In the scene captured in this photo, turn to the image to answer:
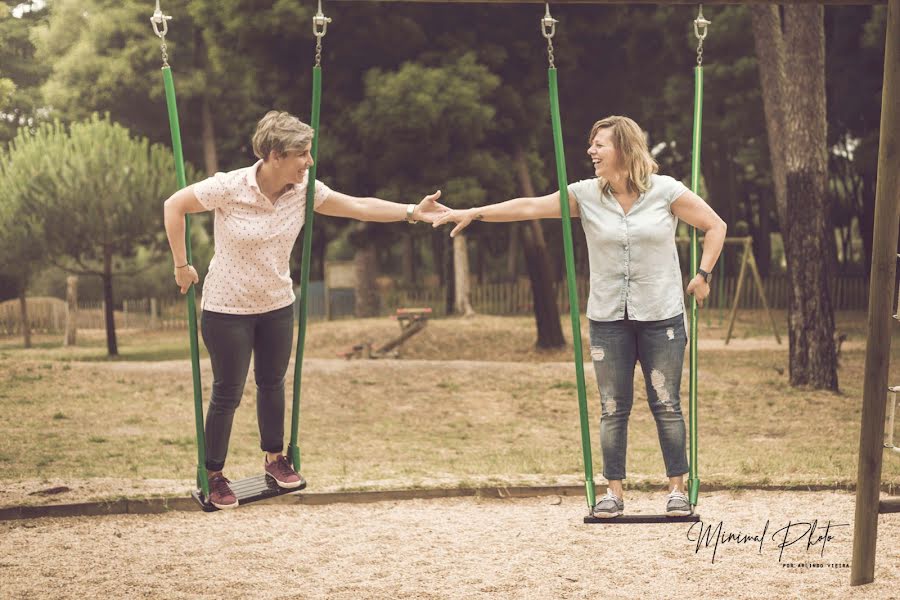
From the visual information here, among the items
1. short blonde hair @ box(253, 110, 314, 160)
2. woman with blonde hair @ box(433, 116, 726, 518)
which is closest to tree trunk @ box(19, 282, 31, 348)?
short blonde hair @ box(253, 110, 314, 160)

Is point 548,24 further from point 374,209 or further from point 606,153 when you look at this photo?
point 374,209

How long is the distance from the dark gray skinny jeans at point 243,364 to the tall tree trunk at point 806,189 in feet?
31.3

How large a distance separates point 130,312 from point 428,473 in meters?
18.3

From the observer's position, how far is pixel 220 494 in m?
5.06

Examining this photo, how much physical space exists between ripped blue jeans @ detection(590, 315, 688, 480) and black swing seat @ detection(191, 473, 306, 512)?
4.96ft

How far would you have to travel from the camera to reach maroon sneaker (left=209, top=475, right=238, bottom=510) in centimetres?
501

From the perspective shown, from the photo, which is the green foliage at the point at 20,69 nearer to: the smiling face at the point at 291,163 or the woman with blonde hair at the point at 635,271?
the smiling face at the point at 291,163

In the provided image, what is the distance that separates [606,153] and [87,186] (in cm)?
1489

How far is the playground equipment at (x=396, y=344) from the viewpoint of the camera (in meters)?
17.6

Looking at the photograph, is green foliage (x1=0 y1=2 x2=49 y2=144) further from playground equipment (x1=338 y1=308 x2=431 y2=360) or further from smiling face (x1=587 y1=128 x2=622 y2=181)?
smiling face (x1=587 y1=128 x2=622 y2=181)

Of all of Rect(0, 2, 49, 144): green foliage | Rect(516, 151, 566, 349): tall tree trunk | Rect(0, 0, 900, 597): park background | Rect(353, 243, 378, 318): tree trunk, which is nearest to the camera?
→ Rect(0, 0, 900, 597): park background

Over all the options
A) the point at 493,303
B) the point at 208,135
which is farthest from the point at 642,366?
the point at 208,135

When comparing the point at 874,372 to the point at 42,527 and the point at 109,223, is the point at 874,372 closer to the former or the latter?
Result: the point at 42,527

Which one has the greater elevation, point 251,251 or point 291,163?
point 291,163
